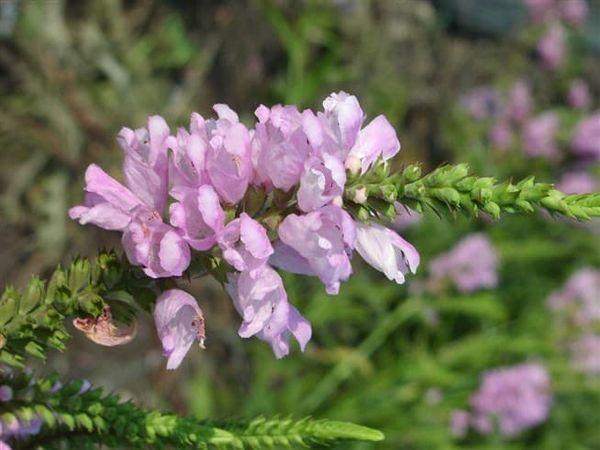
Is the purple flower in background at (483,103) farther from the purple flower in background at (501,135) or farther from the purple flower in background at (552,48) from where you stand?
the purple flower in background at (552,48)

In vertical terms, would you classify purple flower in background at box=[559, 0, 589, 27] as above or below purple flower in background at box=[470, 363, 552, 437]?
above

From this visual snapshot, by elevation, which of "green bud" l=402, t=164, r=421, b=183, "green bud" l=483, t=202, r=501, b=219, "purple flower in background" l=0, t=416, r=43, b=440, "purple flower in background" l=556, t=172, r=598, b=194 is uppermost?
"green bud" l=402, t=164, r=421, b=183

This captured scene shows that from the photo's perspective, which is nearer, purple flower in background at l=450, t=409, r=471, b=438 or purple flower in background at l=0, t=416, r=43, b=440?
purple flower in background at l=0, t=416, r=43, b=440

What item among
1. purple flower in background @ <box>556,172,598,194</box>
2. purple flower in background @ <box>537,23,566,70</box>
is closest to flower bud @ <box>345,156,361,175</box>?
purple flower in background @ <box>556,172,598,194</box>

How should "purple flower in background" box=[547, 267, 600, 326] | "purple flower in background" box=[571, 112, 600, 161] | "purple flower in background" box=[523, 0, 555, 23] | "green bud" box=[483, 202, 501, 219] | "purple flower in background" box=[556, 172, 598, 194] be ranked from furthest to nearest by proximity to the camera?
"purple flower in background" box=[523, 0, 555, 23], "purple flower in background" box=[571, 112, 600, 161], "purple flower in background" box=[556, 172, 598, 194], "purple flower in background" box=[547, 267, 600, 326], "green bud" box=[483, 202, 501, 219]

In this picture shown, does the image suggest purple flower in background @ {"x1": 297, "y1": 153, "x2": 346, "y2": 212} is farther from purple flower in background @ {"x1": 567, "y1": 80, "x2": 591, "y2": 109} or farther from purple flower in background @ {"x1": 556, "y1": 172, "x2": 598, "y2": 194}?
purple flower in background @ {"x1": 567, "y1": 80, "x2": 591, "y2": 109}

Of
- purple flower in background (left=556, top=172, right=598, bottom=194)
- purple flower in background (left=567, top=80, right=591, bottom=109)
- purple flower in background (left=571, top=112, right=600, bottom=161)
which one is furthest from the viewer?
purple flower in background (left=567, top=80, right=591, bottom=109)
